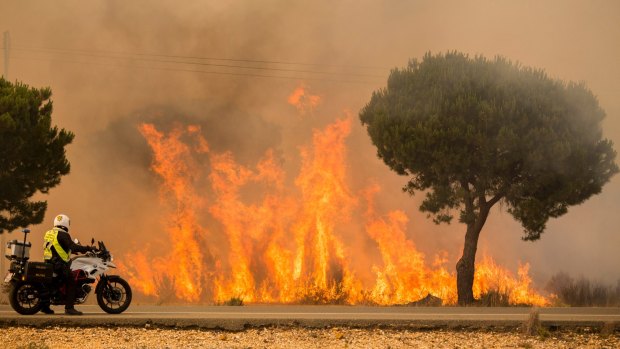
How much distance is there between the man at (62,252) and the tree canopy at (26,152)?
13.9 metres

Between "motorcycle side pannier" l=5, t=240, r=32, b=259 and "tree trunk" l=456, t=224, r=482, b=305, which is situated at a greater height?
"tree trunk" l=456, t=224, r=482, b=305

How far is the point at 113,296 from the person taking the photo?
63.1 ft

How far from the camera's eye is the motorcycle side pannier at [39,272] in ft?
59.8

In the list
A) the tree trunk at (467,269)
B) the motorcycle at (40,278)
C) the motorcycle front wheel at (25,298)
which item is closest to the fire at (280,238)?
the tree trunk at (467,269)

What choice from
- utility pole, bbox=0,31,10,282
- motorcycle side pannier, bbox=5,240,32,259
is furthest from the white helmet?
utility pole, bbox=0,31,10,282

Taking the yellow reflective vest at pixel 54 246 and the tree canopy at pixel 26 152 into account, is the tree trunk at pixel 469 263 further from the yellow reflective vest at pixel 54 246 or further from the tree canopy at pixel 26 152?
the yellow reflective vest at pixel 54 246

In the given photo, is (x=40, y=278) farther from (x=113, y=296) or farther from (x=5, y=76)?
(x=5, y=76)

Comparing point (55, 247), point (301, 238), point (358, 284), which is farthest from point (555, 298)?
point (55, 247)

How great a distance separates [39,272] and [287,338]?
232 inches

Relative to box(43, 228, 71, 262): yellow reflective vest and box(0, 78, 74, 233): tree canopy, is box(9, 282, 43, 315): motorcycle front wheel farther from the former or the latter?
box(0, 78, 74, 233): tree canopy

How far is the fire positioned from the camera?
1454 inches

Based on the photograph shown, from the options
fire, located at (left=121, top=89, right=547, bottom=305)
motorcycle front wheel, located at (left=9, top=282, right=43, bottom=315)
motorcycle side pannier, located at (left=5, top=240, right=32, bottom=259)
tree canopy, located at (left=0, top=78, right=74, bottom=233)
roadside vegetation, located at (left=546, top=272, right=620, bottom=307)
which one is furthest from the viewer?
fire, located at (left=121, top=89, right=547, bottom=305)

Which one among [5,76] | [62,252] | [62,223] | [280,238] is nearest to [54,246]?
[62,252]

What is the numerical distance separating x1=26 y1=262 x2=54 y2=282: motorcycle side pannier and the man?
133 mm
